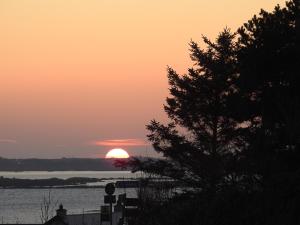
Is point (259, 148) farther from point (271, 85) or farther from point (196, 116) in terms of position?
point (196, 116)

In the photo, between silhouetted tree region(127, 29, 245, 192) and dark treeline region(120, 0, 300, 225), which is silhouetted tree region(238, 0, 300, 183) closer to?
dark treeline region(120, 0, 300, 225)

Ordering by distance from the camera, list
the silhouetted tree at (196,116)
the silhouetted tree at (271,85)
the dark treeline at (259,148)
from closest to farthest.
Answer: the dark treeline at (259,148), the silhouetted tree at (271,85), the silhouetted tree at (196,116)

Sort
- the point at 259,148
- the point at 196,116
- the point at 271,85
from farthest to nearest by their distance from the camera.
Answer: the point at 196,116
the point at 271,85
the point at 259,148

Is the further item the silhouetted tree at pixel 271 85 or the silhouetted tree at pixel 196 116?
the silhouetted tree at pixel 196 116

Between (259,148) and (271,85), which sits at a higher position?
(271,85)

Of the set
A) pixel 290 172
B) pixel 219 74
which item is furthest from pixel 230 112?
pixel 219 74

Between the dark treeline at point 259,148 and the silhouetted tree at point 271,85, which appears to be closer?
the dark treeline at point 259,148

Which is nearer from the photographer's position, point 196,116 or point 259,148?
point 259,148

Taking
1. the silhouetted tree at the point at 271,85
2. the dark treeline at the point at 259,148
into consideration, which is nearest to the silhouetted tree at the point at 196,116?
the dark treeline at the point at 259,148

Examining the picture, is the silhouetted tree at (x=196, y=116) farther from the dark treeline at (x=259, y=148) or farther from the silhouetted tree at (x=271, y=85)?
the silhouetted tree at (x=271, y=85)

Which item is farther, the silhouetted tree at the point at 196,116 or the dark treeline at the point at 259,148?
the silhouetted tree at the point at 196,116

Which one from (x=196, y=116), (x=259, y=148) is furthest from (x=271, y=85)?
(x=196, y=116)

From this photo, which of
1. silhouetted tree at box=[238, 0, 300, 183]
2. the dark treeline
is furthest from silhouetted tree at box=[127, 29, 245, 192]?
silhouetted tree at box=[238, 0, 300, 183]

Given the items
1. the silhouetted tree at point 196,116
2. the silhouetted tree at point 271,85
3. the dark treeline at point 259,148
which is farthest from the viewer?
the silhouetted tree at point 196,116
